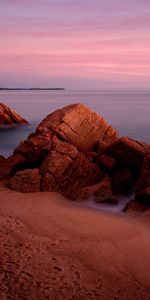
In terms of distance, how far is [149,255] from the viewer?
786cm

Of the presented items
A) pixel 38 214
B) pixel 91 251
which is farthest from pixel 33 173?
pixel 91 251

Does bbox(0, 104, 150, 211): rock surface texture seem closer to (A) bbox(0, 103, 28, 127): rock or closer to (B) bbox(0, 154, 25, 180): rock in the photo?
(B) bbox(0, 154, 25, 180): rock

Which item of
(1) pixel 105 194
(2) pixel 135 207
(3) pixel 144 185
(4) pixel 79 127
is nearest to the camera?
(2) pixel 135 207

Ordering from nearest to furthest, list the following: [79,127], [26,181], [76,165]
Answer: [26,181] → [76,165] → [79,127]

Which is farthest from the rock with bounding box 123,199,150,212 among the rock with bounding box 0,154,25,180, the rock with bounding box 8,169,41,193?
the rock with bounding box 0,154,25,180

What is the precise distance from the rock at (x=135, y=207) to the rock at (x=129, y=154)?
181 cm

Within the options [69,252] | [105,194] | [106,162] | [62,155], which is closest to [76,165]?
Answer: [62,155]

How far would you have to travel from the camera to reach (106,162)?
1241cm

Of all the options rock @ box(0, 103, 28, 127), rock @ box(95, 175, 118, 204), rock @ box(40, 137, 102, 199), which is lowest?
rock @ box(0, 103, 28, 127)

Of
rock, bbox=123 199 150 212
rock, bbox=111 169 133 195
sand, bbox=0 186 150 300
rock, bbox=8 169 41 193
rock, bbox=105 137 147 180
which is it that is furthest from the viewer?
rock, bbox=105 137 147 180

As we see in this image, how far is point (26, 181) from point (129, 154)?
325 cm

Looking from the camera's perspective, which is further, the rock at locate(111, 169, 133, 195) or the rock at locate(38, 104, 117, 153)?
the rock at locate(38, 104, 117, 153)

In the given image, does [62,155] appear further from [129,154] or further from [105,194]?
[129,154]

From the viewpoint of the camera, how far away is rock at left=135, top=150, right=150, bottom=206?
10305 mm
